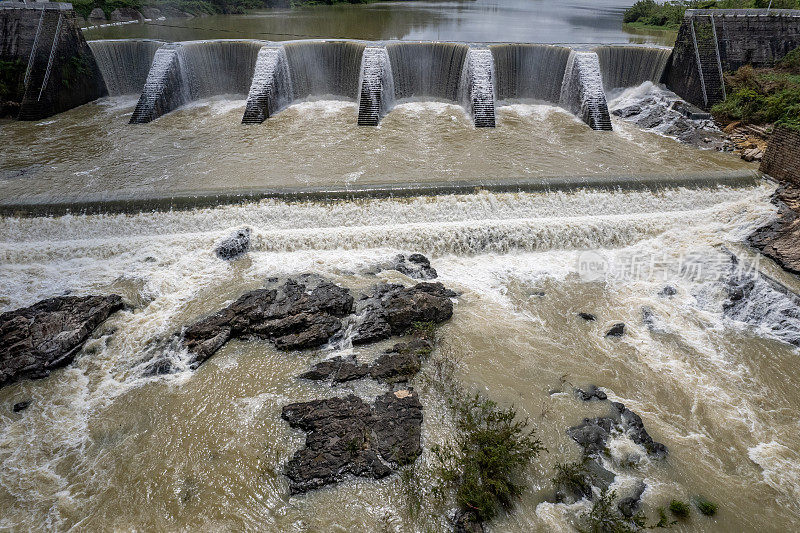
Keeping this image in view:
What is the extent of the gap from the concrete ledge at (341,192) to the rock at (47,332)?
7.27 feet

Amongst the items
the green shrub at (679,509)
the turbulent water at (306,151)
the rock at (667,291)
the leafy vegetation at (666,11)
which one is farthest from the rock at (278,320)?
the leafy vegetation at (666,11)

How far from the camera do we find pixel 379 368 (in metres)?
5.64

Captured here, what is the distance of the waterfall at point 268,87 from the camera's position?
12.8 meters

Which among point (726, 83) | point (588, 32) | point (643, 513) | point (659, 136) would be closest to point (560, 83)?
point (659, 136)

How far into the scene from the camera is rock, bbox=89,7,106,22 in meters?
22.3

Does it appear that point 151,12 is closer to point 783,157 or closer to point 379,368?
point 379,368

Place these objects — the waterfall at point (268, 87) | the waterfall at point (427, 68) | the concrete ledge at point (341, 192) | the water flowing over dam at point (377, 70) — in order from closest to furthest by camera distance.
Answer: the concrete ledge at point (341, 192), the waterfall at point (268, 87), the water flowing over dam at point (377, 70), the waterfall at point (427, 68)

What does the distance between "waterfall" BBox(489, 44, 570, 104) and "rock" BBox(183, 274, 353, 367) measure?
35.7 feet

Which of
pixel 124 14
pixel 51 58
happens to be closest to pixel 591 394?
pixel 51 58

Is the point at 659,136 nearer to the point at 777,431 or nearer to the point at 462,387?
the point at 777,431

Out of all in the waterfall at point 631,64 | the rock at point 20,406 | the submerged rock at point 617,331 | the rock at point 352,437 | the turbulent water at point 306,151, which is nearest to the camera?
the rock at point 352,437

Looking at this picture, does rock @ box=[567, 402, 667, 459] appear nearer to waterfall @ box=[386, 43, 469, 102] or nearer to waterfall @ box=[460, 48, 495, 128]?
waterfall @ box=[460, 48, 495, 128]

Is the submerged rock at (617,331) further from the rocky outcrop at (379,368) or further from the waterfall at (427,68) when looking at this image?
the waterfall at (427,68)

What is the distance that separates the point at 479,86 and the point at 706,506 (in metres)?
11.6
